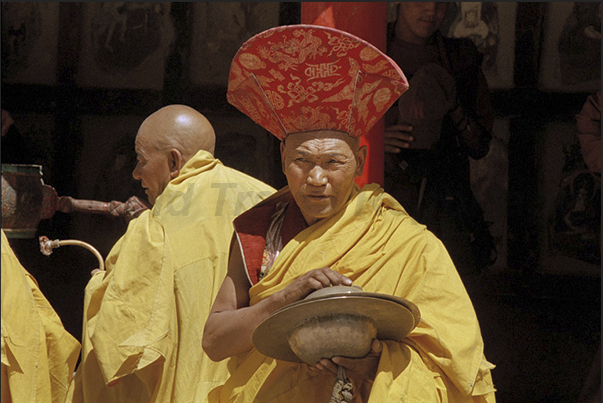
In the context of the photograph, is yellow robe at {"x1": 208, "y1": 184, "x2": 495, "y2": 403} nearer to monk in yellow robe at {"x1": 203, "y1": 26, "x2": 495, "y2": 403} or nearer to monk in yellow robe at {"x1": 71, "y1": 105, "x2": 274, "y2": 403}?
monk in yellow robe at {"x1": 203, "y1": 26, "x2": 495, "y2": 403}

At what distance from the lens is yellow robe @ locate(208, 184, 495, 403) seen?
2.76m

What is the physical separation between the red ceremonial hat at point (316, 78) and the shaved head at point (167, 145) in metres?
1.29

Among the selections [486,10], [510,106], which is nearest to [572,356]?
[510,106]

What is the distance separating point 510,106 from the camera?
6328mm

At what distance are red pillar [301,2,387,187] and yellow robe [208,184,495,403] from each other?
65.5 inches

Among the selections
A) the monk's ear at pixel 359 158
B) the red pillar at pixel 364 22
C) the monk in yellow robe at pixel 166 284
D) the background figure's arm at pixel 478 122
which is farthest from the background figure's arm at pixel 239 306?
the background figure's arm at pixel 478 122

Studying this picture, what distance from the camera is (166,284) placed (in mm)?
3984

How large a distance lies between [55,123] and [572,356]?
12.6 feet

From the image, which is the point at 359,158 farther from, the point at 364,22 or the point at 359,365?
the point at 364,22

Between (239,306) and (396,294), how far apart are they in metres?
0.50

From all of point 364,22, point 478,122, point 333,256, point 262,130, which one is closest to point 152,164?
point 364,22

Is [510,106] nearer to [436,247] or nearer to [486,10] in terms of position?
[486,10]

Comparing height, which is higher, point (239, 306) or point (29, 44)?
point (29, 44)

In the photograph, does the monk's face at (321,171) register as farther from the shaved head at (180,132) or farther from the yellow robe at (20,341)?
the shaved head at (180,132)
